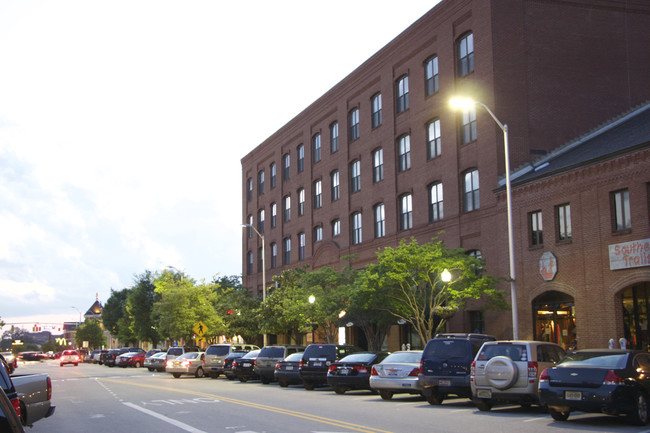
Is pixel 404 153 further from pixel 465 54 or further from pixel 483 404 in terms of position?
pixel 483 404

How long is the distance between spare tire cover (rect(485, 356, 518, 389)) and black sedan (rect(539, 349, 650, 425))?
1631mm

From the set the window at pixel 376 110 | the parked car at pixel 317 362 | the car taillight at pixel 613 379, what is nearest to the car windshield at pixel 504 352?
the car taillight at pixel 613 379

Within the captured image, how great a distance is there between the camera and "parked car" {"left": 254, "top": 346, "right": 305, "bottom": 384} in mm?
31844

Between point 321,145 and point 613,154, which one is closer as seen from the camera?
point 613,154

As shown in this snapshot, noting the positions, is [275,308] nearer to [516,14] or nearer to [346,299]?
[346,299]

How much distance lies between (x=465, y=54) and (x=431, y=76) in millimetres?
3206

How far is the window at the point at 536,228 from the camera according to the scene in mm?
29672

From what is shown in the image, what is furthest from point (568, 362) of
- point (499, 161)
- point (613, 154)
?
point (499, 161)

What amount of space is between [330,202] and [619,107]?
21.2 metres

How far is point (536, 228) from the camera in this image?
98.2 feet

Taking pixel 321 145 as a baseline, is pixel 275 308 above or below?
below

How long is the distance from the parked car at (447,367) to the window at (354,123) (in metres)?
29.1

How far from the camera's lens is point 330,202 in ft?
168

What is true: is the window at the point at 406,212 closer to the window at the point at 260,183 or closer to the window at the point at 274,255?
the window at the point at 274,255
